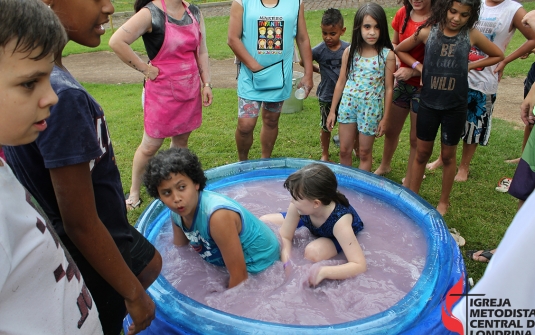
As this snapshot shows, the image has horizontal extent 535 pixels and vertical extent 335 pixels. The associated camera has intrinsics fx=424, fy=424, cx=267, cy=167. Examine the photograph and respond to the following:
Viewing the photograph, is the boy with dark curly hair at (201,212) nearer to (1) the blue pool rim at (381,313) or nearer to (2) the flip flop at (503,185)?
(1) the blue pool rim at (381,313)

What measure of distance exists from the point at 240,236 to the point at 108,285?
0.98 meters

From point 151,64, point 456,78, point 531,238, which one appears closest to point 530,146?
point 456,78

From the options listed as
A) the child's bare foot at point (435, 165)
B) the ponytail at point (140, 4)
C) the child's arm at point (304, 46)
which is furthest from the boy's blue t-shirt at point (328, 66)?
the ponytail at point (140, 4)

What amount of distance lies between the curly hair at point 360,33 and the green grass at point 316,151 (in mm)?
1434

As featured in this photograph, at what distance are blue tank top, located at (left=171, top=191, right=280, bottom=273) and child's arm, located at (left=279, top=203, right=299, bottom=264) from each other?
0.10 metres

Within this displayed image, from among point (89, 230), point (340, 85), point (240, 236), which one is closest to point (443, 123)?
point (340, 85)

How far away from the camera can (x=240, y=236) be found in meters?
2.65

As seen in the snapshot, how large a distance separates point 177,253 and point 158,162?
95 cm

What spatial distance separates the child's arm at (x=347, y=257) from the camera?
2.83 metres

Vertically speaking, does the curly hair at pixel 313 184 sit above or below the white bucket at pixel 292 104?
above

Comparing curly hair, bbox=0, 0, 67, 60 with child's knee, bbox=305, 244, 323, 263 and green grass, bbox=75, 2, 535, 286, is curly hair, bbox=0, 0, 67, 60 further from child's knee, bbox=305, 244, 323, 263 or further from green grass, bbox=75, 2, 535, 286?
green grass, bbox=75, 2, 535, 286

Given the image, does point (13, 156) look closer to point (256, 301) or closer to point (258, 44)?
point (256, 301)

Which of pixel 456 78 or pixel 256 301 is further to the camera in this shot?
pixel 456 78

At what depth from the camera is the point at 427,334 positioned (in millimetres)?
2279
